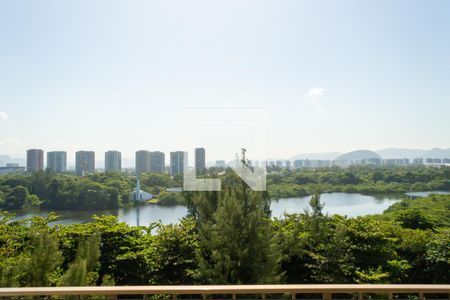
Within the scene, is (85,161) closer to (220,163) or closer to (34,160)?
(34,160)

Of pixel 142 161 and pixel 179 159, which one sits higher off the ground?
pixel 179 159

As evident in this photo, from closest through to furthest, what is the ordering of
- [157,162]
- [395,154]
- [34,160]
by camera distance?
[157,162] < [34,160] < [395,154]

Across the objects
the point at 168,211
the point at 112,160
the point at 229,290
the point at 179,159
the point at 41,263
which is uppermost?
the point at 179,159

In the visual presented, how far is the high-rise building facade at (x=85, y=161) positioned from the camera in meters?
34.5

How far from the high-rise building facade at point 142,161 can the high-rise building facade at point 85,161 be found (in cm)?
1446

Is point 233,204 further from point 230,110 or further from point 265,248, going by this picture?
point 230,110

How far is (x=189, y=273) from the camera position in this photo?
12.9 ft

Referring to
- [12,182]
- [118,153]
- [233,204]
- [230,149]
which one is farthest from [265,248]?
[118,153]

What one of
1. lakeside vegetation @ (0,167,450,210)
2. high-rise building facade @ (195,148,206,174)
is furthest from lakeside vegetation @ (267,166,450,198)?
high-rise building facade @ (195,148,206,174)

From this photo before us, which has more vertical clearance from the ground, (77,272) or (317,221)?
(77,272)

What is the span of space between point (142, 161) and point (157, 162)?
1134 millimetres

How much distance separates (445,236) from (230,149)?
4.15 m

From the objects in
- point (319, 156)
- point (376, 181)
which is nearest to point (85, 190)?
point (376, 181)

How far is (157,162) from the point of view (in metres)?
23.1
